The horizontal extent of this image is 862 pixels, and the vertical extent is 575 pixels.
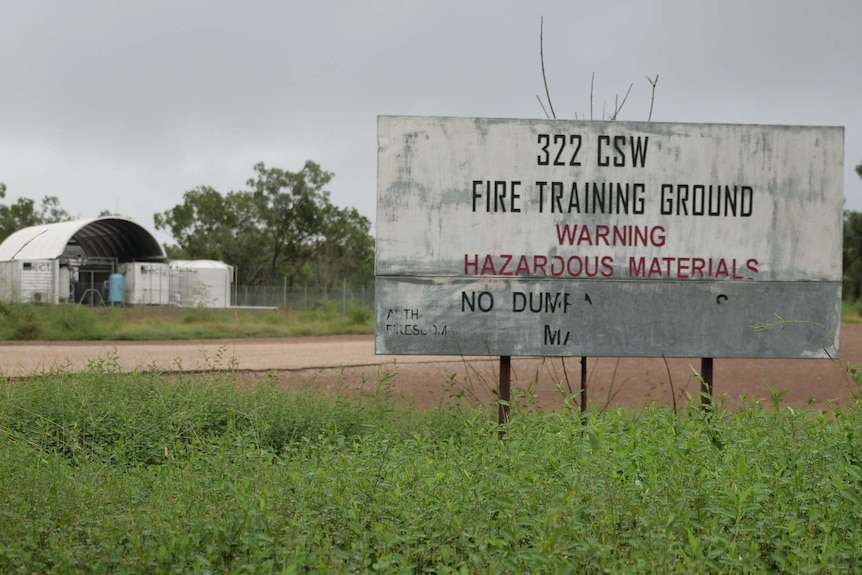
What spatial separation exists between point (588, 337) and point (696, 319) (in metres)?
1.04

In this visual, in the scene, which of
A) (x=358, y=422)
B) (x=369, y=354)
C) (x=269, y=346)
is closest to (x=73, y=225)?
A: (x=269, y=346)

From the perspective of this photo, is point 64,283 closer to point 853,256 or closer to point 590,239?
point 590,239

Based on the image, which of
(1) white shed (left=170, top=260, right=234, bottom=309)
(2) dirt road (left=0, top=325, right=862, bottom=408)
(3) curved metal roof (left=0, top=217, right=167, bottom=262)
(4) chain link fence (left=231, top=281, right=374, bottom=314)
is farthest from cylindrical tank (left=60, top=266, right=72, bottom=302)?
(2) dirt road (left=0, top=325, right=862, bottom=408)

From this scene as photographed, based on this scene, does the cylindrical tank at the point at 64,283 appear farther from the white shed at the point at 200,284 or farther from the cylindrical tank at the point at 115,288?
the white shed at the point at 200,284

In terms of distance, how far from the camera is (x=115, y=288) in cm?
4234

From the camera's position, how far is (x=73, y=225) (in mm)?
41969

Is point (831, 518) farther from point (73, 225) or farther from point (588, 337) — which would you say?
point (73, 225)

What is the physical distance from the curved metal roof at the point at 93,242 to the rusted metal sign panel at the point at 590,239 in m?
35.2

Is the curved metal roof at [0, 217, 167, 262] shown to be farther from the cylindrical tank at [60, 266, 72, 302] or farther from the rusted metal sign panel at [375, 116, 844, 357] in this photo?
the rusted metal sign panel at [375, 116, 844, 357]

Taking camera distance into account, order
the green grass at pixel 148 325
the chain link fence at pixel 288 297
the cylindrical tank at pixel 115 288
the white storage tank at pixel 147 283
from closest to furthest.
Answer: the green grass at pixel 148 325 → the chain link fence at pixel 288 297 → the cylindrical tank at pixel 115 288 → the white storage tank at pixel 147 283

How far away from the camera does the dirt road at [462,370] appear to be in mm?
12438

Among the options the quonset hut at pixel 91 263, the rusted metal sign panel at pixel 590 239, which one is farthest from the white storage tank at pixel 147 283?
the rusted metal sign panel at pixel 590 239

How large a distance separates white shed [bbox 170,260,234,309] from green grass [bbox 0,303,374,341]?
13.6 meters

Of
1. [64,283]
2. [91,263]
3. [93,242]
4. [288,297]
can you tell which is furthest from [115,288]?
[288,297]
